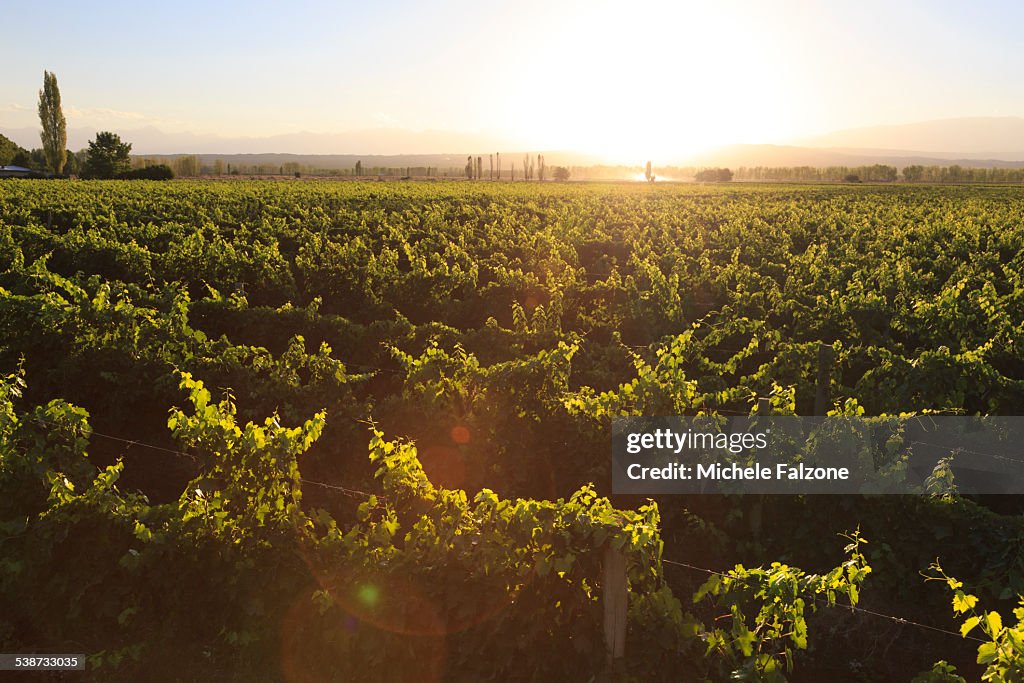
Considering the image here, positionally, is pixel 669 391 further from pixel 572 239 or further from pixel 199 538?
pixel 572 239

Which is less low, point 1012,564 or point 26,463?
point 26,463

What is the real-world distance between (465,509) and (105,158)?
78.8 m

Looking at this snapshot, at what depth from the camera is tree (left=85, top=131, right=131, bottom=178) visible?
70375 millimetres

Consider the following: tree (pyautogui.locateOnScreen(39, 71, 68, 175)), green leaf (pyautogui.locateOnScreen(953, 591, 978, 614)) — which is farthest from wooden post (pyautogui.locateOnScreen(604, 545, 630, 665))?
tree (pyautogui.locateOnScreen(39, 71, 68, 175))

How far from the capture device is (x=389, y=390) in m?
9.52

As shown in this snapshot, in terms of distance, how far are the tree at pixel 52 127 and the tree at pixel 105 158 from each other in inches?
959

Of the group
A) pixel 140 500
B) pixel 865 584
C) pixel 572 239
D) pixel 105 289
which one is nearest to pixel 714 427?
pixel 865 584

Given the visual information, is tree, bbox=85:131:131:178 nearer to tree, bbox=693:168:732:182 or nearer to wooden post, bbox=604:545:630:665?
wooden post, bbox=604:545:630:665

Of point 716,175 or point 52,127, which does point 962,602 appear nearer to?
point 52,127

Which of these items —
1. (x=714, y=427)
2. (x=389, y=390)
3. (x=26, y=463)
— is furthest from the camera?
(x=389, y=390)

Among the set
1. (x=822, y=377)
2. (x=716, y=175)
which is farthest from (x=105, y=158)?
(x=716, y=175)

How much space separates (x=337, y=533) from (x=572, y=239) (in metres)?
16.0

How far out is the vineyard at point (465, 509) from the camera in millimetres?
4500

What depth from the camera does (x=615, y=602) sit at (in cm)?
426
